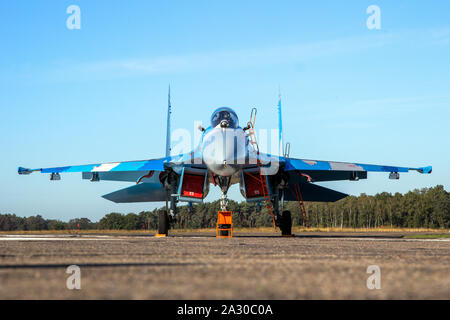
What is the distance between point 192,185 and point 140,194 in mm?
7483

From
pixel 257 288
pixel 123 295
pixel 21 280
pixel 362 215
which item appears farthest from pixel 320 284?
pixel 362 215

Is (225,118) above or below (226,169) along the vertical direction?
above

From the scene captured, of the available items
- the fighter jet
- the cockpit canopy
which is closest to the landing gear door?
the fighter jet

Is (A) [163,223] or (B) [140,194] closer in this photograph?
(A) [163,223]

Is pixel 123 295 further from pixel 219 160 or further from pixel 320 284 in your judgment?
pixel 219 160

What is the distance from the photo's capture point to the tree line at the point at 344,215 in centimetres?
8512

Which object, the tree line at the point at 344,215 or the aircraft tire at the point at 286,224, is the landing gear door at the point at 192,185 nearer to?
the aircraft tire at the point at 286,224

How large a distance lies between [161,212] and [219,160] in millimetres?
3959

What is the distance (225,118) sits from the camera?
15.2 metres

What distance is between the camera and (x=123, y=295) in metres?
2.41

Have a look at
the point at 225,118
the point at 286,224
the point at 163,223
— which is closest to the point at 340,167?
the point at 286,224

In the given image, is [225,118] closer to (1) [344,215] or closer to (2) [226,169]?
(2) [226,169]

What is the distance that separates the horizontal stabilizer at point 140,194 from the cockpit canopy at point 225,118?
6.48m

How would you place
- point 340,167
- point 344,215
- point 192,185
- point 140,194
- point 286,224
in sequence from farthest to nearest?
point 344,215, point 140,194, point 340,167, point 286,224, point 192,185
